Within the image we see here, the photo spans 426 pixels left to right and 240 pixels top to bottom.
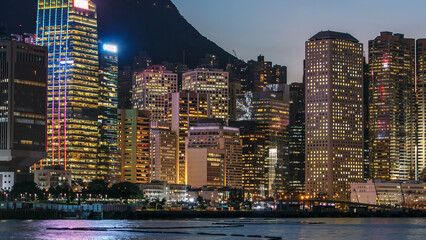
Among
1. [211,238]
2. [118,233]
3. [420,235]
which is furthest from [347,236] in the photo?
[118,233]

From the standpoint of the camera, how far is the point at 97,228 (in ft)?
609

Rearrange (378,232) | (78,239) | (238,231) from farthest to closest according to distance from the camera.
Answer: (378,232)
(238,231)
(78,239)

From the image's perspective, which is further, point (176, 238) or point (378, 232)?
point (378, 232)

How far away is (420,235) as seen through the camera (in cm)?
18688

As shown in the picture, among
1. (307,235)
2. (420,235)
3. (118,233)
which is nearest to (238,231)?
(307,235)

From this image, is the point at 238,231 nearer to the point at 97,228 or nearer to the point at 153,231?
the point at 153,231

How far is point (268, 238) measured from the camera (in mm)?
159625

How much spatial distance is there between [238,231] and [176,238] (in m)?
28.7

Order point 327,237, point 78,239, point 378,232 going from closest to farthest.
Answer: point 78,239 < point 327,237 < point 378,232

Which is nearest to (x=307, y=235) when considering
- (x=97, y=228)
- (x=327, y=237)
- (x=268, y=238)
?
(x=327, y=237)

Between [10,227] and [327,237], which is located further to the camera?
[10,227]

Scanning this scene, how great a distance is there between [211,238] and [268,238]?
10.5 meters


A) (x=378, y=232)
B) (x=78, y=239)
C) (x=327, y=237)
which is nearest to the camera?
(x=78, y=239)

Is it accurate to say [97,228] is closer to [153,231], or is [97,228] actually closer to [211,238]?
[153,231]
